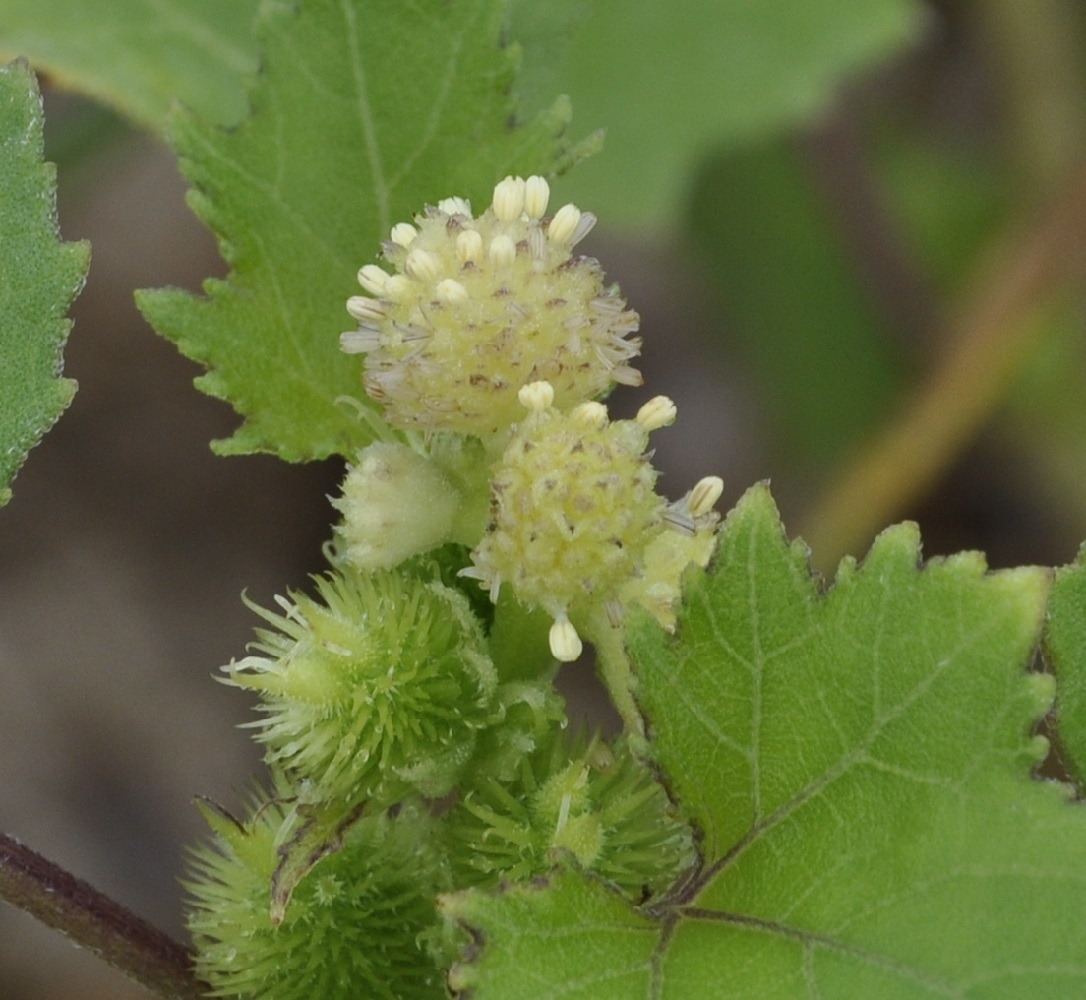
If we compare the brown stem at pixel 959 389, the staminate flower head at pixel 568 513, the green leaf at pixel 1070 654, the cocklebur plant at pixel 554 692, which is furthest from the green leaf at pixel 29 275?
the brown stem at pixel 959 389

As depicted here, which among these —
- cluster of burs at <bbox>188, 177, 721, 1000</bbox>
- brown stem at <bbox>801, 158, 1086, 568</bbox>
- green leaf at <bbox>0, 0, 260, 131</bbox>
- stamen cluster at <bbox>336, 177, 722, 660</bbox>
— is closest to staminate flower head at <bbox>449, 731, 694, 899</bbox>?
cluster of burs at <bbox>188, 177, 721, 1000</bbox>

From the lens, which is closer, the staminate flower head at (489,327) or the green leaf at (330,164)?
the staminate flower head at (489,327)

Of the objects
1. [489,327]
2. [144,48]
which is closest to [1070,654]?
[489,327]

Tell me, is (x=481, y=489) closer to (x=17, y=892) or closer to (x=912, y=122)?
(x=17, y=892)

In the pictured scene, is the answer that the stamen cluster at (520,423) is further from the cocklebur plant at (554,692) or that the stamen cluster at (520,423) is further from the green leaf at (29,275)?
the green leaf at (29,275)

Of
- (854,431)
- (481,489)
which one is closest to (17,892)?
(481,489)

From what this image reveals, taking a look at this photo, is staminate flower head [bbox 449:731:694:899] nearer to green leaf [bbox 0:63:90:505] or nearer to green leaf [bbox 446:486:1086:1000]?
green leaf [bbox 446:486:1086:1000]
